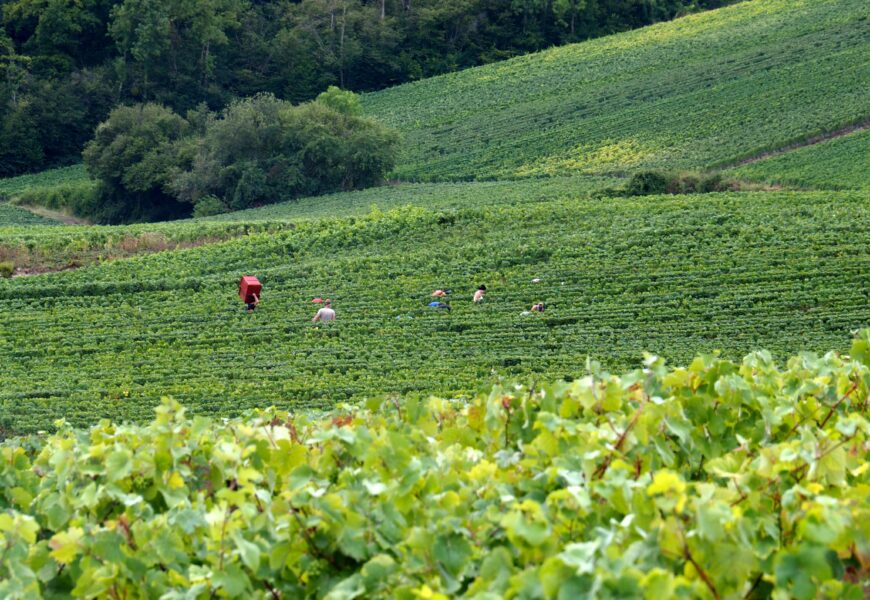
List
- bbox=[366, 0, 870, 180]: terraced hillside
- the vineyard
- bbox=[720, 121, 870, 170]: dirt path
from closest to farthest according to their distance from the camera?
bbox=[720, 121, 870, 170]: dirt path, bbox=[366, 0, 870, 180]: terraced hillside, the vineyard

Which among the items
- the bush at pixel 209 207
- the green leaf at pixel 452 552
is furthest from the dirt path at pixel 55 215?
the green leaf at pixel 452 552

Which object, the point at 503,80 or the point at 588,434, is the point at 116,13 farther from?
the point at 588,434

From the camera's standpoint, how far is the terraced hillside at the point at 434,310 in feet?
84.0

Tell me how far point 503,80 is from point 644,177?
1439 inches

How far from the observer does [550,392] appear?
778 cm

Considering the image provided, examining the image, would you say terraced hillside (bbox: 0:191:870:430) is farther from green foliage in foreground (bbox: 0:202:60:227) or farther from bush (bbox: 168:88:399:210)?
green foliage in foreground (bbox: 0:202:60:227)

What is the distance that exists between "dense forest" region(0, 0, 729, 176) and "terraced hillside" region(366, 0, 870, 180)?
531 centimetres

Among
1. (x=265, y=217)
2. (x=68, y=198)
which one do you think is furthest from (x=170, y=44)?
(x=265, y=217)

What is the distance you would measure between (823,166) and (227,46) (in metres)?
49.5

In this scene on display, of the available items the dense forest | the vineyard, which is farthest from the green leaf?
the dense forest

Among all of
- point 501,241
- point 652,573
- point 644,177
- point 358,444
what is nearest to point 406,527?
point 358,444

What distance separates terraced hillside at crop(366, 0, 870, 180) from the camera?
2431 inches

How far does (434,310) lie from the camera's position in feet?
102

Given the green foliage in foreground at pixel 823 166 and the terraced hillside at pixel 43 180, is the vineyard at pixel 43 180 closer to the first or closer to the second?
the terraced hillside at pixel 43 180
